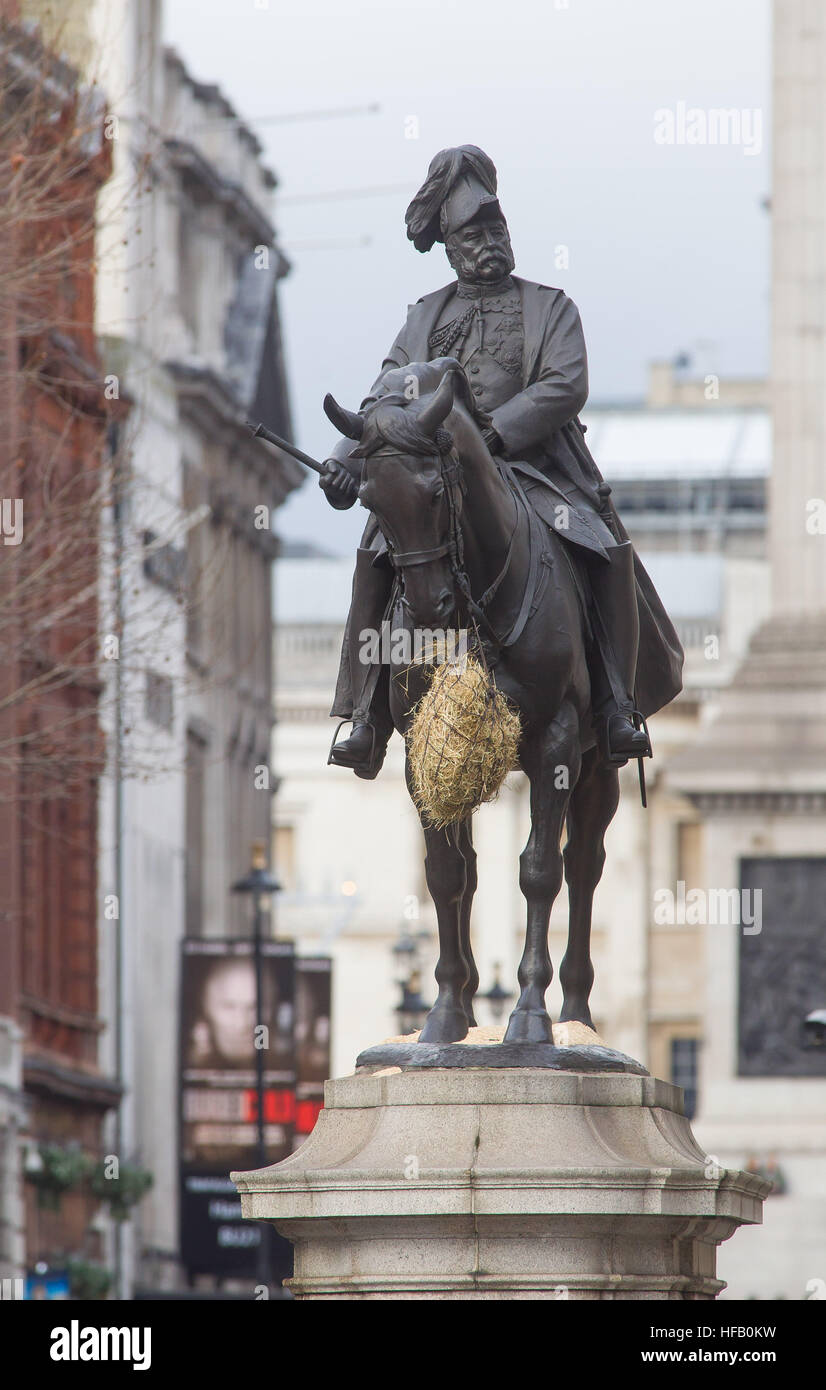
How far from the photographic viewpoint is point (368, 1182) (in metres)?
13.7

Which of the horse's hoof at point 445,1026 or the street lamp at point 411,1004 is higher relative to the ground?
the street lamp at point 411,1004

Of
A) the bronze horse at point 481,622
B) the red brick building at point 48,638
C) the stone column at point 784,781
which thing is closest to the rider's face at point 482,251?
the bronze horse at point 481,622

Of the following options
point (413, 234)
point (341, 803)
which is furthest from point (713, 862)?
point (341, 803)

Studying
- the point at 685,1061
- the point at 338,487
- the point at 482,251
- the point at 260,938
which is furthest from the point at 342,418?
the point at 685,1061

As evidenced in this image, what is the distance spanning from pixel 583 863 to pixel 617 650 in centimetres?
114

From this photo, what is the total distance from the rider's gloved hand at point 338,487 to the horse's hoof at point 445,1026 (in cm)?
217

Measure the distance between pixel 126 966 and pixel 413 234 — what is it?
118 ft

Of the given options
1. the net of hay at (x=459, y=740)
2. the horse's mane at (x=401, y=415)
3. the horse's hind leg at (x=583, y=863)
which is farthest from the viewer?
the horse's hind leg at (x=583, y=863)

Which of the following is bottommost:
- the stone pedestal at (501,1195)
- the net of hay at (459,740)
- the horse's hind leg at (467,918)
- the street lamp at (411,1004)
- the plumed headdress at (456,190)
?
the stone pedestal at (501,1195)

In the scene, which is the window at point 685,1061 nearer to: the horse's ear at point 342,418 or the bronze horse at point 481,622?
the bronze horse at point 481,622

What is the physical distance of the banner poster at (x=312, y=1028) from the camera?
1757 inches

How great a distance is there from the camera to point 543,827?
14562 millimetres

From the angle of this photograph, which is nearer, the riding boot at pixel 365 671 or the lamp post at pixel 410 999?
the riding boot at pixel 365 671

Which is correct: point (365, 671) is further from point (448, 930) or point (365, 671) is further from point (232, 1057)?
point (232, 1057)
